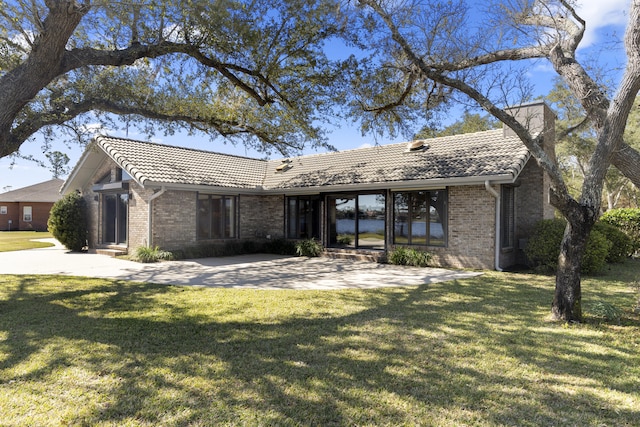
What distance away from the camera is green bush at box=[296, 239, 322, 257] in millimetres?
15266

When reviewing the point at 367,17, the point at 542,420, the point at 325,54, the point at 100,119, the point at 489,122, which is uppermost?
the point at 489,122

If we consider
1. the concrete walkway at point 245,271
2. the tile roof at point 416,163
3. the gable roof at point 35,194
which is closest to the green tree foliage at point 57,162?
the concrete walkway at point 245,271

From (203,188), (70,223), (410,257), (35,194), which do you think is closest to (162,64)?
(203,188)

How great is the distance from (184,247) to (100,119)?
5304 mm

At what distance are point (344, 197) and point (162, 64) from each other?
26.5ft

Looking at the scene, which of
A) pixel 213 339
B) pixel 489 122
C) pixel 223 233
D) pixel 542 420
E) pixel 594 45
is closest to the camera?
pixel 542 420

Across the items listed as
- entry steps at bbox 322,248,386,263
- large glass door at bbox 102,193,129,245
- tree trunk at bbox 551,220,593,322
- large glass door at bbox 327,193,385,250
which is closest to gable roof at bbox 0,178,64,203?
large glass door at bbox 102,193,129,245

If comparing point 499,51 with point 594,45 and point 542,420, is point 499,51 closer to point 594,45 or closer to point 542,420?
point 594,45

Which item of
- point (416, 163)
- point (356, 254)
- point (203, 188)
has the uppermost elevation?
point (416, 163)

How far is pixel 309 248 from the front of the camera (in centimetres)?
1533

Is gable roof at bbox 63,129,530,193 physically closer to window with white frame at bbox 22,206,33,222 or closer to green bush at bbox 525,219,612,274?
green bush at bbox 525,219,612,274

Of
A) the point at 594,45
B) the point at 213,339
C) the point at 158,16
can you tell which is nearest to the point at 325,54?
the point at 158,16

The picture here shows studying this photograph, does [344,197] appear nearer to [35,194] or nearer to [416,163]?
[416,163]

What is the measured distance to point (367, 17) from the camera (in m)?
9.45
